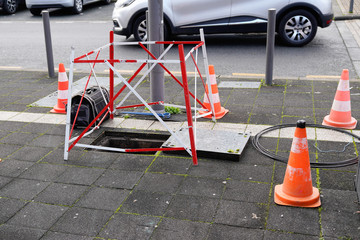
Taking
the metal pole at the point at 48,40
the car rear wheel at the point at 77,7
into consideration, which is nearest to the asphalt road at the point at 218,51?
the metal pole at the point at 48,40

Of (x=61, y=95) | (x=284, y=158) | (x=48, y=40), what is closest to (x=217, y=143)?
(x=284, y=158)

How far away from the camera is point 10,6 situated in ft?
60.5

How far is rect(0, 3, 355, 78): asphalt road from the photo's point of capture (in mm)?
8969

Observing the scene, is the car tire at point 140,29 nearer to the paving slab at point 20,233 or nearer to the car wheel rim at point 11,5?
the paving slab at point 20,233

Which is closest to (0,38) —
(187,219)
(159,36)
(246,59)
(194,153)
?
(246,59)

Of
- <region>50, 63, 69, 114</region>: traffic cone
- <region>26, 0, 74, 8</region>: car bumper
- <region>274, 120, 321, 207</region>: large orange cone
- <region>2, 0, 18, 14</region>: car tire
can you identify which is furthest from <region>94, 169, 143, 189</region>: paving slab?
<region>2, 0, 18, 14</region>: car tire

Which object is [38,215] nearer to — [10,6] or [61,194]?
[61,194]

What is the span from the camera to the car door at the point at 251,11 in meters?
10.5

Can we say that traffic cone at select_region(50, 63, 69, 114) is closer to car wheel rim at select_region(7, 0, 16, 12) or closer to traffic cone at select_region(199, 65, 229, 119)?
traffic cone at select_region(199, 65, 229, 119)

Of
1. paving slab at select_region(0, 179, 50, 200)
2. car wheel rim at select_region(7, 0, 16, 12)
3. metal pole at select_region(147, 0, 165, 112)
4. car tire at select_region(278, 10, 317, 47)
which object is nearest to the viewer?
paving slab at select_region(0, 179, 50, 200)

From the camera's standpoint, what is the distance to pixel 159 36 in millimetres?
6191

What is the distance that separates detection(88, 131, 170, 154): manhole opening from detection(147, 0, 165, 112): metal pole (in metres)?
0.77

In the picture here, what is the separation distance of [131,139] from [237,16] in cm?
605

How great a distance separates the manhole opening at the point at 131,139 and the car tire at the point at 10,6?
14.6m
